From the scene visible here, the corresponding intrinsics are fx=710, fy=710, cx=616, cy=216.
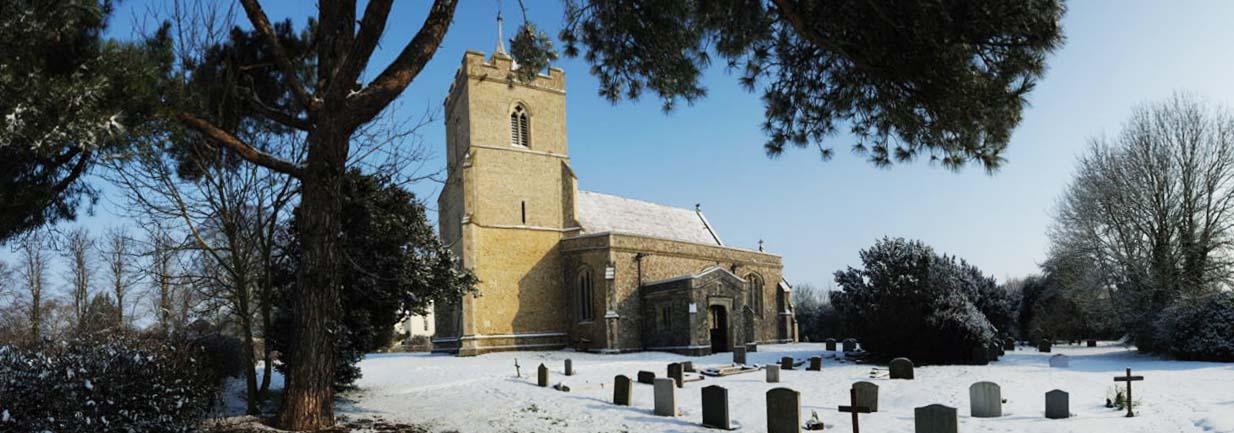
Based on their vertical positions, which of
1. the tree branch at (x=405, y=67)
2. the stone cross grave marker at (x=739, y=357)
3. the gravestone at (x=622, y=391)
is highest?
the tree branch at (x=405, y=67)

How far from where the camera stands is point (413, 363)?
24.2m

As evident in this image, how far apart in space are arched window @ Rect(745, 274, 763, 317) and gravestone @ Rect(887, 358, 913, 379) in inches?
752

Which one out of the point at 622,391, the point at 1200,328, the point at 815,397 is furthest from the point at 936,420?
the point at 1200,328

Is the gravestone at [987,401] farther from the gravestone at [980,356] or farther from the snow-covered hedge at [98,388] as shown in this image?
the snow-covered hedge at [98,388]

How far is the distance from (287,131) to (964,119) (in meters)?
9.83

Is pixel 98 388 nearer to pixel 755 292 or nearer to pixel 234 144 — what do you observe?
pixel 234 144

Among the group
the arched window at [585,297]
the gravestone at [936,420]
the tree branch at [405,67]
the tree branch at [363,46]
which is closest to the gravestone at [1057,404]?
the gravestone at [936,420]

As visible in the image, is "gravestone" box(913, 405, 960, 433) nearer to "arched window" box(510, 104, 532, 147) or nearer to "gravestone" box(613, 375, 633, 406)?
"gravestone" box(613, 375, 633, 406)

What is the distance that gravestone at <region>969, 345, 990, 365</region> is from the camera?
20.7 metres

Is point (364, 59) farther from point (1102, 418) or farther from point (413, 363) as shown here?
point (413, 363)

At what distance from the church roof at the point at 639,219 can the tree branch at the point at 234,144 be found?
906 inches

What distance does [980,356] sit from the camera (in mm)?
20750

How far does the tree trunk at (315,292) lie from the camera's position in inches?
333

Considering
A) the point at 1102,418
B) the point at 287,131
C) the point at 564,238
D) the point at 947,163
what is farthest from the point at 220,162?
the point at 564,238
